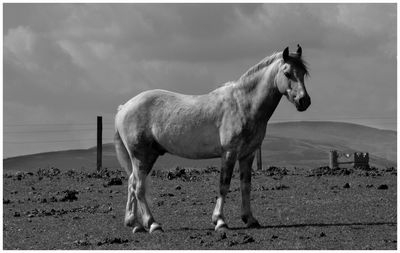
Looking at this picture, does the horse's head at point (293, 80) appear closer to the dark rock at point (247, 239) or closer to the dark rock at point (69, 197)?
the dark rock at point (247, 239)

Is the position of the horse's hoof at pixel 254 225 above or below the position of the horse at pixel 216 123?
below

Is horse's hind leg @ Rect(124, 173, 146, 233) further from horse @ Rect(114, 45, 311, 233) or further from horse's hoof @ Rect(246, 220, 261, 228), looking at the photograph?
horse's hoof @ Rect(246, 220, 261, 228)

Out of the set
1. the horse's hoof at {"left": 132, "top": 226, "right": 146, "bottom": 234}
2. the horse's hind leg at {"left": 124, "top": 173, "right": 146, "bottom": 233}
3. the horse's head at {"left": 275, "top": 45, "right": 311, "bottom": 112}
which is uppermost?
the horse's head at {"left": 275, "top": 45, "right": 311, "bottom": 112}

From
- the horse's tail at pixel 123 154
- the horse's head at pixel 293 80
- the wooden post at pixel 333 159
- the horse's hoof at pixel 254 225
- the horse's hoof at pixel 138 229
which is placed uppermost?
the horse's head at pixel 293 80

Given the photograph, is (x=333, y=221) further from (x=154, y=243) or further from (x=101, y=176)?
(x=101, y=176)

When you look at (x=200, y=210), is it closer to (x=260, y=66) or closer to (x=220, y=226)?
(x=220, y=226)

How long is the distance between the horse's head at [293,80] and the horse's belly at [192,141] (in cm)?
160

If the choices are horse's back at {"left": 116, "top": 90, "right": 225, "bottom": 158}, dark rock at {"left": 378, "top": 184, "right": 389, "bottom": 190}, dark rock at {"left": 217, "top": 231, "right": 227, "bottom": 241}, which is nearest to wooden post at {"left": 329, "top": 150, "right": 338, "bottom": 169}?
dark rock at {"left": 378, "top": 184, "right": 389, "bottom": 190}

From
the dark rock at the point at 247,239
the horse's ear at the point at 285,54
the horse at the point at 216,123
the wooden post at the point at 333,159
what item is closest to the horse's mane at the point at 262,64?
the horse at the point at 216,123

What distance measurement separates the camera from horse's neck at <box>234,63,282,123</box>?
13.9 meters

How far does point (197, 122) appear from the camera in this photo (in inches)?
551

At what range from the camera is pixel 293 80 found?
531 inches

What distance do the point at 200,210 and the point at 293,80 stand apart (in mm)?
5418

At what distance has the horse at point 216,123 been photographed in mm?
13656
